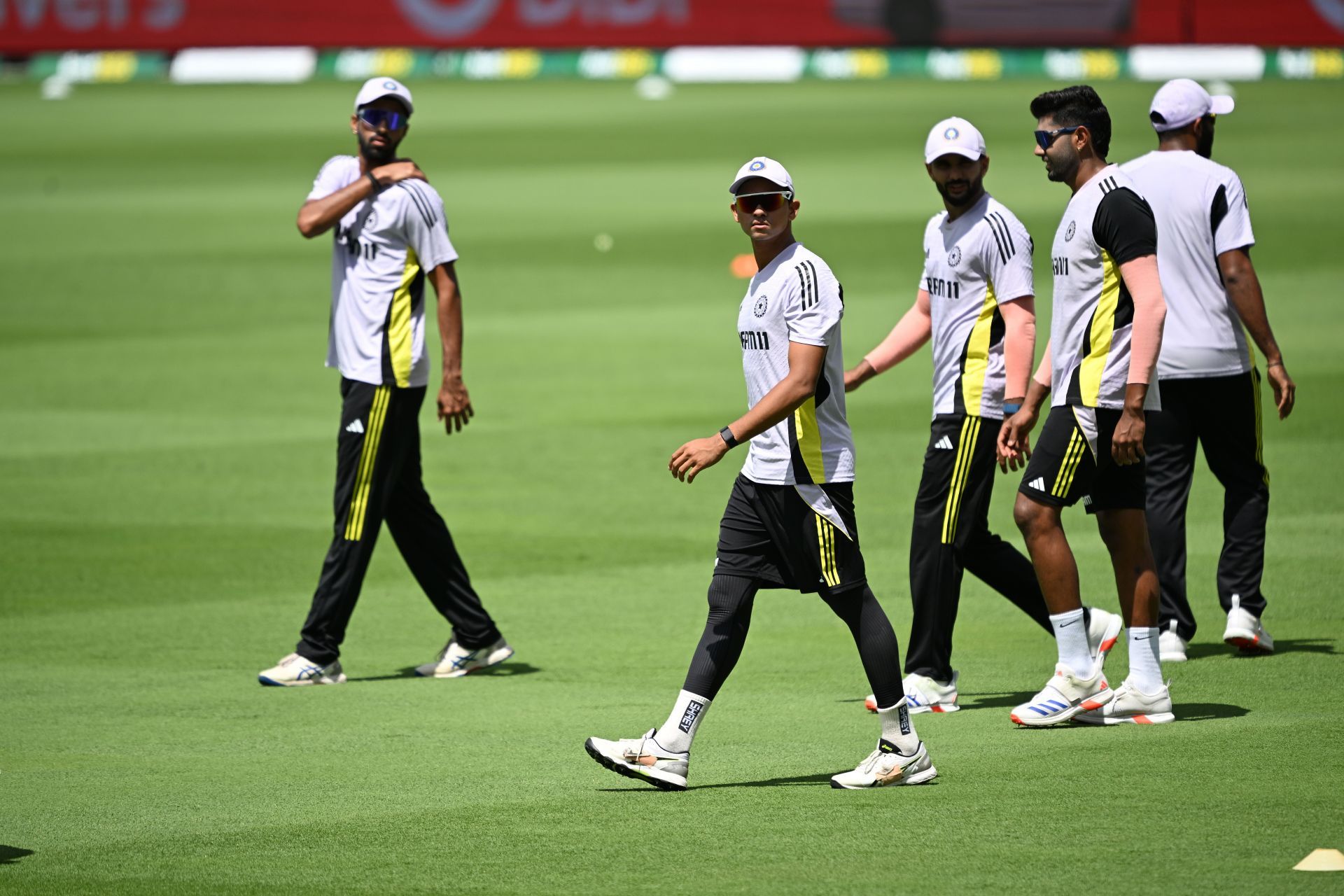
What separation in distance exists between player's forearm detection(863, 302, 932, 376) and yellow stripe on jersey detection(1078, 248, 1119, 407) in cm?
102

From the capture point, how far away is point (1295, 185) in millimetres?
28781

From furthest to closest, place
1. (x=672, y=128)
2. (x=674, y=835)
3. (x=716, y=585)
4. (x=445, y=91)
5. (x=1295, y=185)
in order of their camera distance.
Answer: (x=445, y=91)
(x=672, y=128)
(x=1295, y=185)
(x=716, y=585)
(x=674, y=835)

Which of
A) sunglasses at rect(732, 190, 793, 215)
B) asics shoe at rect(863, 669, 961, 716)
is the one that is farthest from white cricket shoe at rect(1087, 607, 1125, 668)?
sunglasses at rect(732, 190, 793, 215)

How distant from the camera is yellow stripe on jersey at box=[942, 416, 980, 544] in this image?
868 cm

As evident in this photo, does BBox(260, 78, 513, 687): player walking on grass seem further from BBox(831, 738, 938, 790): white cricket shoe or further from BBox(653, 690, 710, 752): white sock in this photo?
BBox(831, 738, 938, 790): white cricket shoe

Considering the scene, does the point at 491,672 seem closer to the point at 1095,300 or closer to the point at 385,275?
the point at 385,275

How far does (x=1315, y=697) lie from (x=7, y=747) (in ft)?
16.9

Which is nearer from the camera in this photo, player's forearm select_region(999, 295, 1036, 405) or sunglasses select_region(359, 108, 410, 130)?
player's forearm select_region(999, 295, 1036, 405)

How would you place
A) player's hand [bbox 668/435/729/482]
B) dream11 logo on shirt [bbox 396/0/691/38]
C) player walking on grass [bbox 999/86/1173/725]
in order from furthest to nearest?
dream11 logo on shirt [bbox 396/0/691/38] < player walking on grass [bbox 999/86/1173/725] < player's hand [bbox 668/435/729/482]

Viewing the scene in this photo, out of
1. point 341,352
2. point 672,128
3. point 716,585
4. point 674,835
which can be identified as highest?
point 672,128

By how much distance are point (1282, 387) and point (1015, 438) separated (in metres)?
2.00

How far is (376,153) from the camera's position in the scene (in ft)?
32.0

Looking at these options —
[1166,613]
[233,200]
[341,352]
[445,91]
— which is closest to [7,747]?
[341,352]

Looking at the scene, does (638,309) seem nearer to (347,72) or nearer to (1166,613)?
(1166,613)
